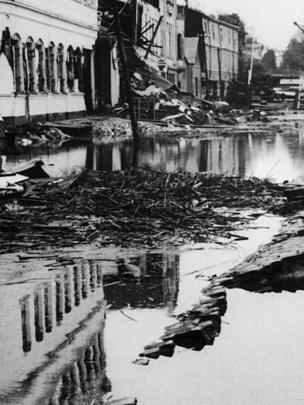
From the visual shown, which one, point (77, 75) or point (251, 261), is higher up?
point (77, 75)

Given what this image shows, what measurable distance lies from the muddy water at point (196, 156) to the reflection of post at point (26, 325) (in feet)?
27.1

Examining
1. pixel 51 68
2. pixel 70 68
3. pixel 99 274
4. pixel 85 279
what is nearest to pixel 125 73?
pixel 51 68

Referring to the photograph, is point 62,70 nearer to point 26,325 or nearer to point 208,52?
point 26,325

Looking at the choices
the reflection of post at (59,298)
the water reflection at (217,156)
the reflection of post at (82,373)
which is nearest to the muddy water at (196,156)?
the water reflection at (217,156)

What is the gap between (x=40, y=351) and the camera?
547 cm

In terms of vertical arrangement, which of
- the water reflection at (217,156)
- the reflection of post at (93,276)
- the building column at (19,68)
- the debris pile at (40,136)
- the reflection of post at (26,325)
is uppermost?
the building column at (19,68)

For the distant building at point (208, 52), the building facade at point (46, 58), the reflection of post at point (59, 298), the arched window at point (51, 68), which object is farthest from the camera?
the distant building at point (208, 52)

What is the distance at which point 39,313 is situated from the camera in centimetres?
636

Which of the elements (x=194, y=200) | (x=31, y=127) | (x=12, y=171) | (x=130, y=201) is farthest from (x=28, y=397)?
(x=31, y=127)

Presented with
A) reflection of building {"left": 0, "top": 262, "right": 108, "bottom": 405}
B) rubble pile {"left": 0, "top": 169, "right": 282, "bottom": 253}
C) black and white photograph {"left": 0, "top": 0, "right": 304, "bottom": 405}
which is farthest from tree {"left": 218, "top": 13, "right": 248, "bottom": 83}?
reflection of building {"left": 0, "top": 262, "right": 108, "bottom": 405}

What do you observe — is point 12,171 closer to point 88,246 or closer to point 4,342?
point 88,246

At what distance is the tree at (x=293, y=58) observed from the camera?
126206 millimetres

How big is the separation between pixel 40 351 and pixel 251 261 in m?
2.96

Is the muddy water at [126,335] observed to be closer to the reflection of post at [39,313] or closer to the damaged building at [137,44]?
the reflection of post at [39,313]
